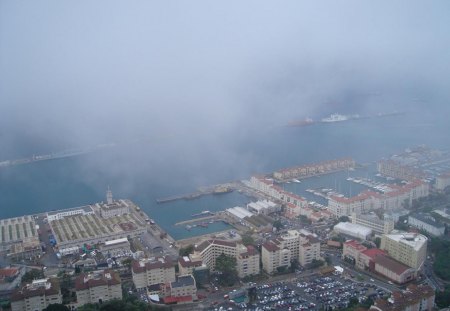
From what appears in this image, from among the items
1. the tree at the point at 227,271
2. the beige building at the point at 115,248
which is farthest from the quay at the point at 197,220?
the tree at the point at 227,271

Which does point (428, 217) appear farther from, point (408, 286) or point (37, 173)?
point (37, 173)

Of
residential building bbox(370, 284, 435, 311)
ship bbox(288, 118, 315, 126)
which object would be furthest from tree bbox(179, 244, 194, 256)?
ship bbox(288, 118, 315, 126)

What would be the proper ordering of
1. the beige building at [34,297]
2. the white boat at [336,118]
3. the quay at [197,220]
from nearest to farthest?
the beige building at [34,297]
the quay at [197,220]
the white boat at [336,118]

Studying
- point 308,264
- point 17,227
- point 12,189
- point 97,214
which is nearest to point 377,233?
point 308,264

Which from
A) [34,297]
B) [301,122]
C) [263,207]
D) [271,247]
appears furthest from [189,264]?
[301,122]

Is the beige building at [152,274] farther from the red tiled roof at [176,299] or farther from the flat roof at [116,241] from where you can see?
the flat roof at [116,241]

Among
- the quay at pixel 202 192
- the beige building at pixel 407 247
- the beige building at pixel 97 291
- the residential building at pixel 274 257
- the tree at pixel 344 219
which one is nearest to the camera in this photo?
the beige building at pixel 97 291
